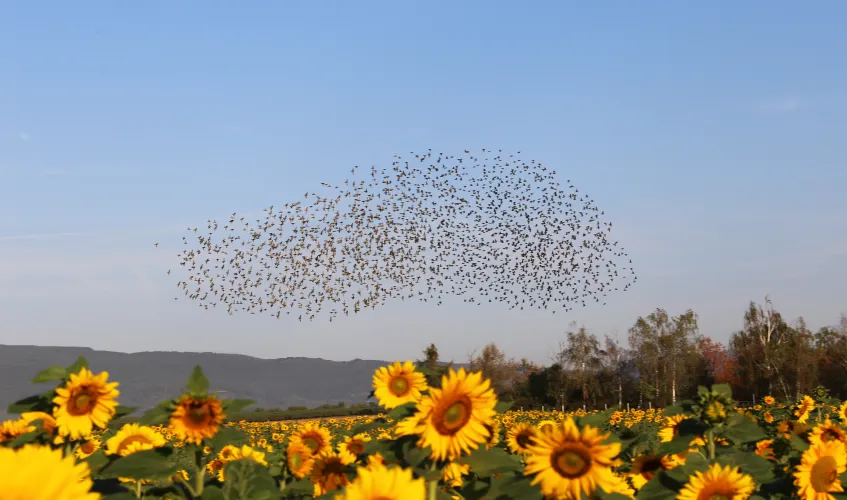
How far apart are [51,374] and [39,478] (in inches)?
149

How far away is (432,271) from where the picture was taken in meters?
34.9

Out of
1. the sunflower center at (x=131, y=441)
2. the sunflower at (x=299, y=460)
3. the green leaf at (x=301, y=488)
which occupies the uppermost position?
the sunflower center at (x=131, y=441)

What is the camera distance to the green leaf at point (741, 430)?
541 centimetres

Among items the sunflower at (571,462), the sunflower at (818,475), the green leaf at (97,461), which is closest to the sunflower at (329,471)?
the green leaf at (97,461)

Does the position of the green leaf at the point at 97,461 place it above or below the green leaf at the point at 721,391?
below

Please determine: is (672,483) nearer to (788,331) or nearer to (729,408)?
(729,408)

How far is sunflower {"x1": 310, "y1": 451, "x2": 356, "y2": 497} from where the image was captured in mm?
5812

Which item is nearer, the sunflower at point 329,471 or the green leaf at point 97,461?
the green leaf at point 97,461

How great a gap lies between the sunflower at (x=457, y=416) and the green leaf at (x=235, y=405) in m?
1.64

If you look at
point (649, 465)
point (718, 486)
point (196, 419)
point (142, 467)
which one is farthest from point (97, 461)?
point (649, 465)

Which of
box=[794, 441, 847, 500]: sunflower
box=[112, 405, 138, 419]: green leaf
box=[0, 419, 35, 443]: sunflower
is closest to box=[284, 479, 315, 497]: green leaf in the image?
box=[112, 405, 138, 419]: green leaf

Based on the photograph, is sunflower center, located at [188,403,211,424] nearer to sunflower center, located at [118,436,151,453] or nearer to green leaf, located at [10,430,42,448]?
green leaf, located at [10,430,42,448]

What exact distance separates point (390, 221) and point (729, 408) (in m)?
29.5

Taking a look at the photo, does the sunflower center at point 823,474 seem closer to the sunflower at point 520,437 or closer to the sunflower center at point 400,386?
the sunflower at point 520,437
